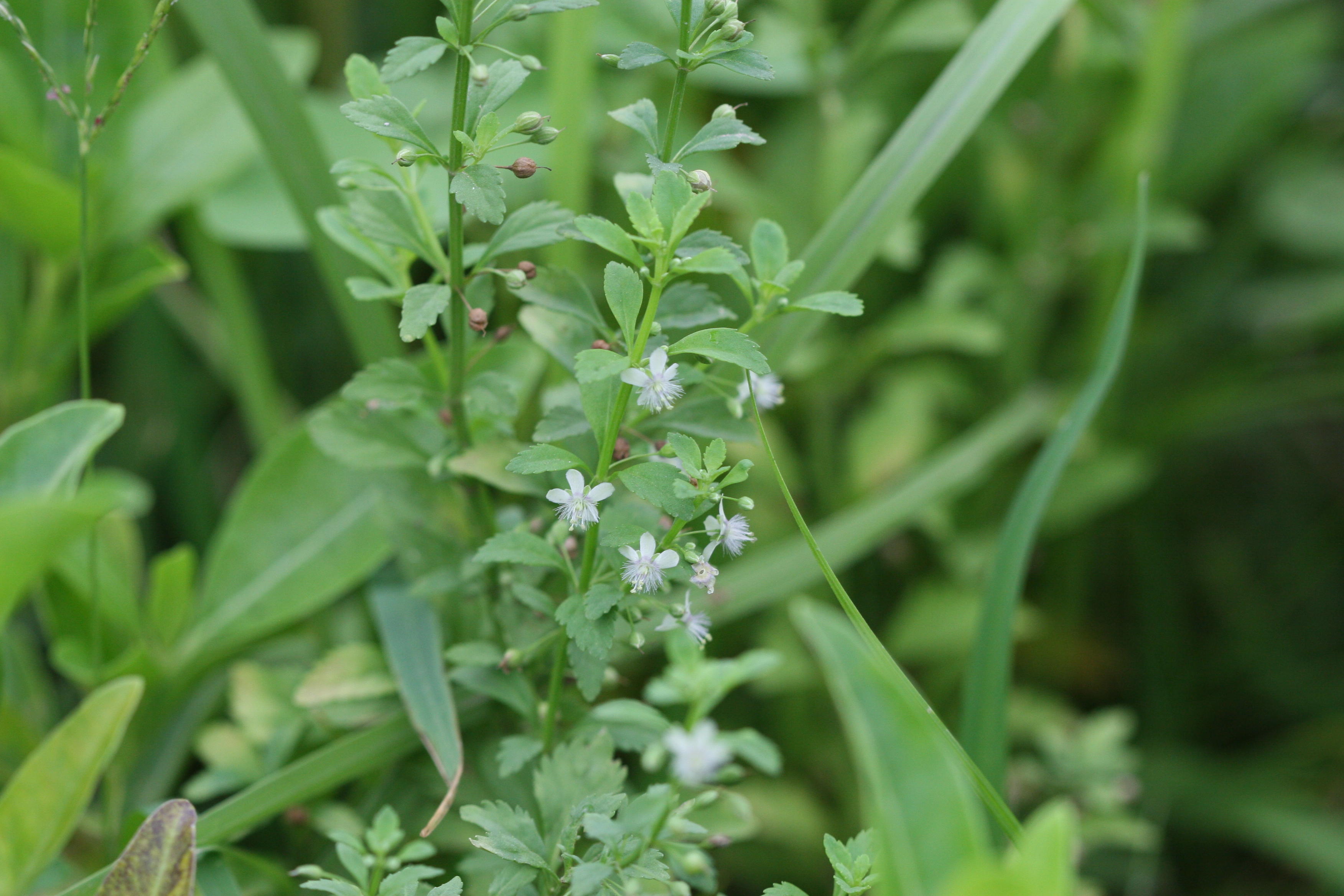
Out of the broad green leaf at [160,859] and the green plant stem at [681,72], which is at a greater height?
the green plant stem at [681,72]

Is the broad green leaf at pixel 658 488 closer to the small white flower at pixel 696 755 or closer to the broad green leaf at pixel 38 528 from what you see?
the small white flower at pixel 696 755

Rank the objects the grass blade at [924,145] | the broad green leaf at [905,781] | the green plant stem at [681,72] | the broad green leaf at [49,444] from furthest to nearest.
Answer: the grass blade at [924,145] → the broad green leaf at [49,444] → the green plant stem at [681,72] → the broad green leaf at [905,781]

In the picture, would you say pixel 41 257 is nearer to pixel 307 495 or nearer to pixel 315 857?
pixel 307 495

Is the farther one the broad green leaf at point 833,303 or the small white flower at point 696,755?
the broad green leaf at point 833,303

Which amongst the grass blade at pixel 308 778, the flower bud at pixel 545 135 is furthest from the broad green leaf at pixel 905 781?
the grass blade at pixel 308 778

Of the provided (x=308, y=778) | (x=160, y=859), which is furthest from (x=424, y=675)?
(x=160, y=859)

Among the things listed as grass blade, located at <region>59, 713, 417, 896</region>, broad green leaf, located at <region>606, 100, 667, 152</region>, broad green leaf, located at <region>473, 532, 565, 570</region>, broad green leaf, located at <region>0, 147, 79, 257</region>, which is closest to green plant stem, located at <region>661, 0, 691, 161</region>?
broad green leaf, located at <region>606, 100, 667, 152</region>

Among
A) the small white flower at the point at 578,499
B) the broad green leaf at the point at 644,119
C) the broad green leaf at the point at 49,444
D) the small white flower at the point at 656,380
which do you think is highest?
the broad green leaf at the point at 644,119
